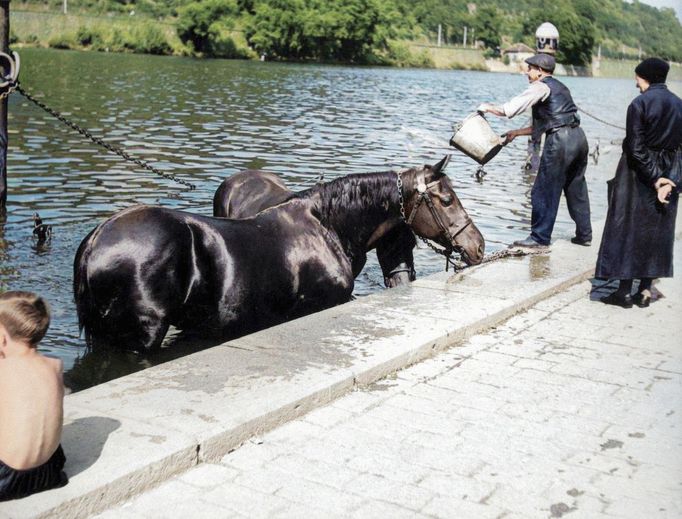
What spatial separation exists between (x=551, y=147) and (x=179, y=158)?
40.8ft

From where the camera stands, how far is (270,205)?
8.69 meters

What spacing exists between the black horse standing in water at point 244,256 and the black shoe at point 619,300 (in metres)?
1.25

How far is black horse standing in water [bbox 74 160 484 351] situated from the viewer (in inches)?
262

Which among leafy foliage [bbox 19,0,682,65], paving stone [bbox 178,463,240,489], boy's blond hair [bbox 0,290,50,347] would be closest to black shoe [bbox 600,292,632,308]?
paving stone [bbox 178,463,240,489]

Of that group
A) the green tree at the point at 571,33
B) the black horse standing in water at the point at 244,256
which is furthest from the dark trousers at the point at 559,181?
the green tree at the point at 571,33

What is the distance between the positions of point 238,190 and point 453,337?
318 cm

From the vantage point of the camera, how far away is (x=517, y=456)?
489 cm

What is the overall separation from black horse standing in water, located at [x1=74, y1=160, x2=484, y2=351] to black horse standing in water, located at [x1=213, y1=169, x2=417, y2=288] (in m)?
0.42

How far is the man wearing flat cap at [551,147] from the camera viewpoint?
34.1 ft

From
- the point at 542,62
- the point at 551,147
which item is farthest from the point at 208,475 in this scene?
the point at 542,62

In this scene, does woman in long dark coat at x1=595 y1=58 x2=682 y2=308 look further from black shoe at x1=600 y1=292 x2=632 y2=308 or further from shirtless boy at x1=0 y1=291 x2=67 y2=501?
shirtless boy at x1=0 y1=291 x2=67 y2=501

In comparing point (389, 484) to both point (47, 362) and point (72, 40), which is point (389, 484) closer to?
point (47, 362)

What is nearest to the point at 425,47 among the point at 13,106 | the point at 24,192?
the point at 13,106

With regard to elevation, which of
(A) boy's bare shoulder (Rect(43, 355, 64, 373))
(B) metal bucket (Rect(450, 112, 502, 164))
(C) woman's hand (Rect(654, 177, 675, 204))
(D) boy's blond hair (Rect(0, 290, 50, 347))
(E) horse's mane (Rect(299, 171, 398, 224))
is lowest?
(A) boy's bare shoulder (Rect(43, 355, 64, 373))
